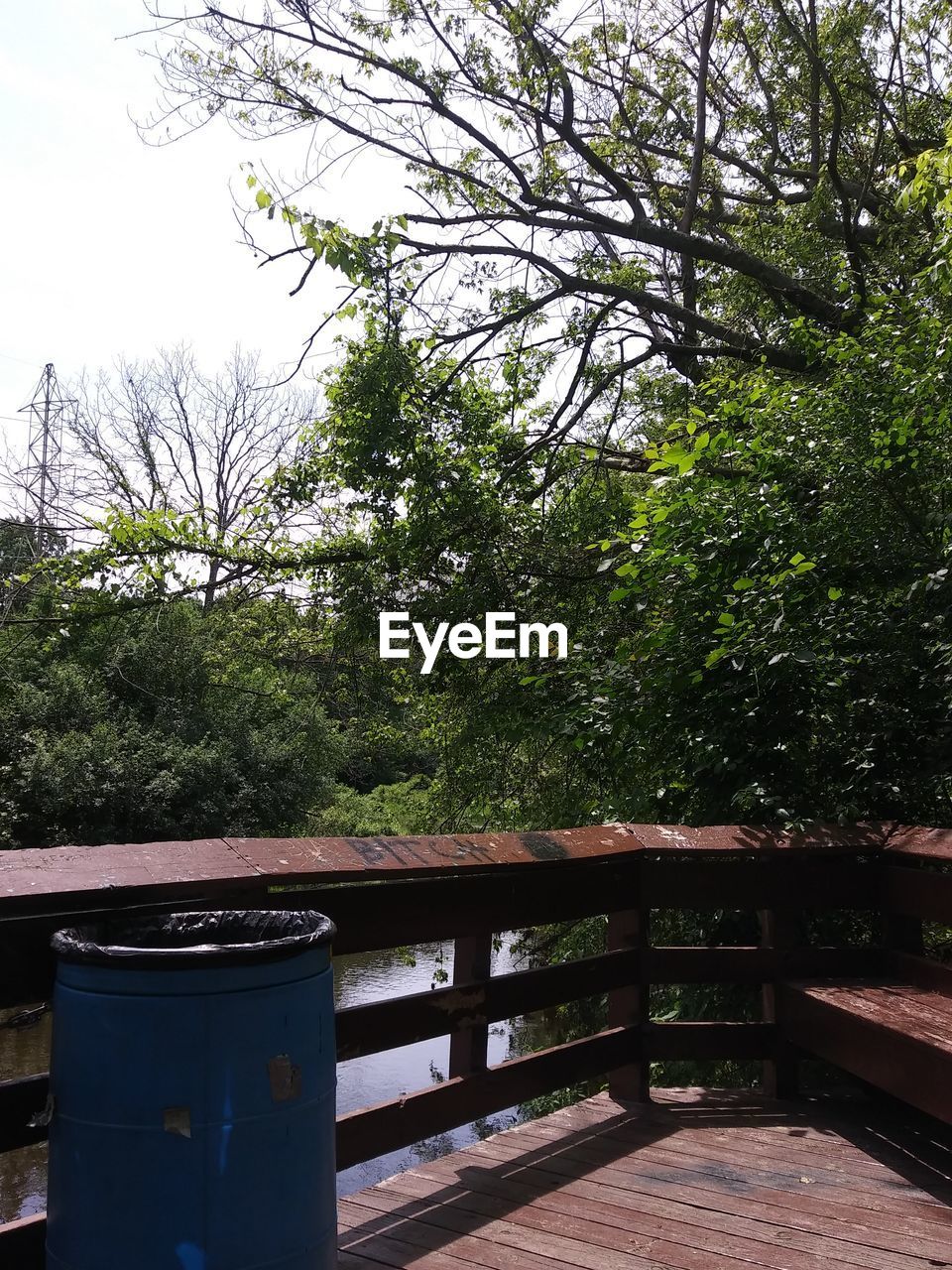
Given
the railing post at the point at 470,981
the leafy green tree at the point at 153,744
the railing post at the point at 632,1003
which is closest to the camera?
the railing post at the point at 470,981

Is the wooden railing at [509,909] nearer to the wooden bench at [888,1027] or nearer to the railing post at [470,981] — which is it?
the railing post at [470,981]

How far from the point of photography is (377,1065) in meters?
11.9

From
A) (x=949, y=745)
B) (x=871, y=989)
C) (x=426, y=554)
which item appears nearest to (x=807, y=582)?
(x=949, y=745)

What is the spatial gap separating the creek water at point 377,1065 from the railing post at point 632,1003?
2.75m

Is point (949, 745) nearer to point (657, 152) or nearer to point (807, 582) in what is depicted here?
point (807, 582)

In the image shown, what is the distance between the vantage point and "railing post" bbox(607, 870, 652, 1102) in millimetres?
3971

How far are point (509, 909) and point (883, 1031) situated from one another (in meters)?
1.17

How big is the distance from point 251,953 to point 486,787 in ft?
27.3

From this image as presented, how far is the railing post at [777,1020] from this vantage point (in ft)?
13.2

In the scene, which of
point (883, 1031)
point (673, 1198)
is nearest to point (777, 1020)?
point (883, 1031)

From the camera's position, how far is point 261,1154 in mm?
1966
